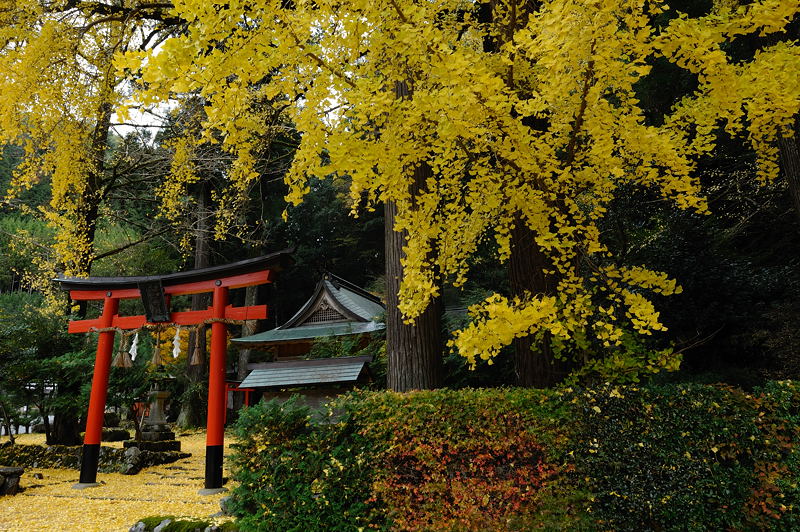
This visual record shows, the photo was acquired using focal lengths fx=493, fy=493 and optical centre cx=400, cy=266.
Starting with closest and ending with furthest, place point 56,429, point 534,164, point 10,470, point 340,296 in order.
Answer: point 534,164, point 10,470, point 56,429, point 340,296

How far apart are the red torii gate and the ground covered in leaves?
19.5 inches

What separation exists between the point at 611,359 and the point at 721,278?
13.5ft

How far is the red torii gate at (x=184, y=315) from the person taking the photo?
6.82m

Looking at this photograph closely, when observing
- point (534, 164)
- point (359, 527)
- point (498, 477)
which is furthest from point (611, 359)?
point (359, 527)

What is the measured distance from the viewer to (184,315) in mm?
7809

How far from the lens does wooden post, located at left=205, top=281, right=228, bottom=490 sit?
663 centimetres

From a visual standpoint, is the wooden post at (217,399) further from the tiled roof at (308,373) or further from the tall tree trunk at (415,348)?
the tiled roof at (308,373)

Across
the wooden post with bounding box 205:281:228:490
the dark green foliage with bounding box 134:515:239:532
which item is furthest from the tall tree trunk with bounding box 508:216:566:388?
the wooden post with bounding box 205:281:228:490

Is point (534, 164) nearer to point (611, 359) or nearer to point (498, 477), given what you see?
point (611, 359)

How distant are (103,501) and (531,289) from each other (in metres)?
6.02

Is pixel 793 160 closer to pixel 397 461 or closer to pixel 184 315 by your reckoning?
pixel 397 461

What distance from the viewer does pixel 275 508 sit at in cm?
413

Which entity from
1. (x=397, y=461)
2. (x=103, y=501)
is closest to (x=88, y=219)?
(x=103, y=501)

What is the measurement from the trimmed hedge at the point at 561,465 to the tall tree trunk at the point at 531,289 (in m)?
0.65
